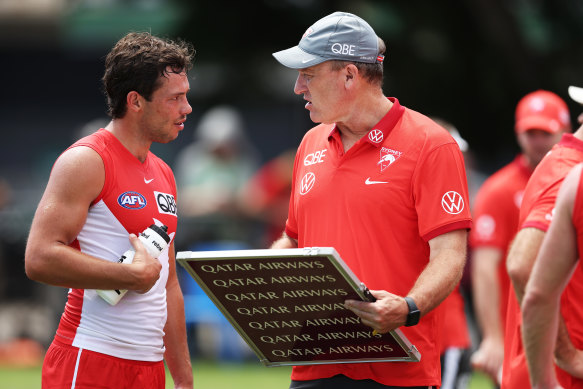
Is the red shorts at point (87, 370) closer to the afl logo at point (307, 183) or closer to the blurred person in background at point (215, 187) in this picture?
the afl logo at point (307, 183)

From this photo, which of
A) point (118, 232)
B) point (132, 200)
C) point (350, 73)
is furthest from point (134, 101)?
point (350, 73)

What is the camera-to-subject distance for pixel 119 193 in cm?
476

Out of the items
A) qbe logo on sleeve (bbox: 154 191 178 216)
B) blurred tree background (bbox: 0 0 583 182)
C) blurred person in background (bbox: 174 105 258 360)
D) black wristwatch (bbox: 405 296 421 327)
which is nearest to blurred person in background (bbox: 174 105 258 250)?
blurred person in background (bbox: 174 105 258 360)

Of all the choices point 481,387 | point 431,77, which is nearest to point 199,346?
point 481,387

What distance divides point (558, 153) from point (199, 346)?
368 inches

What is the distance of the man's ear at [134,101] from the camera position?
4.96 meters

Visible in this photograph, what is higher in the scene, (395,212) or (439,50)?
(395,212)

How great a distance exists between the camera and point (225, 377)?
11781 mm

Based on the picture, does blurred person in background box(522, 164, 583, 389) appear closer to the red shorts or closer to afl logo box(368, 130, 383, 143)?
afl logo box(368, 130, 383, 143)

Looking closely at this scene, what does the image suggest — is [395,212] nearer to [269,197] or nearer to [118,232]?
[118,232]

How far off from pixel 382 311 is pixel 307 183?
3.19 feet

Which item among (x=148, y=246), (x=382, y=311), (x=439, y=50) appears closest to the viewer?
(x=382, y=311)

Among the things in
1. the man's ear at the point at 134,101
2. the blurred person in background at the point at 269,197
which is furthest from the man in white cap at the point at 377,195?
the blurred person in background at the point at 269,197

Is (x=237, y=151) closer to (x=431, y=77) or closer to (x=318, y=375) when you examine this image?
(x=431, y=77)
